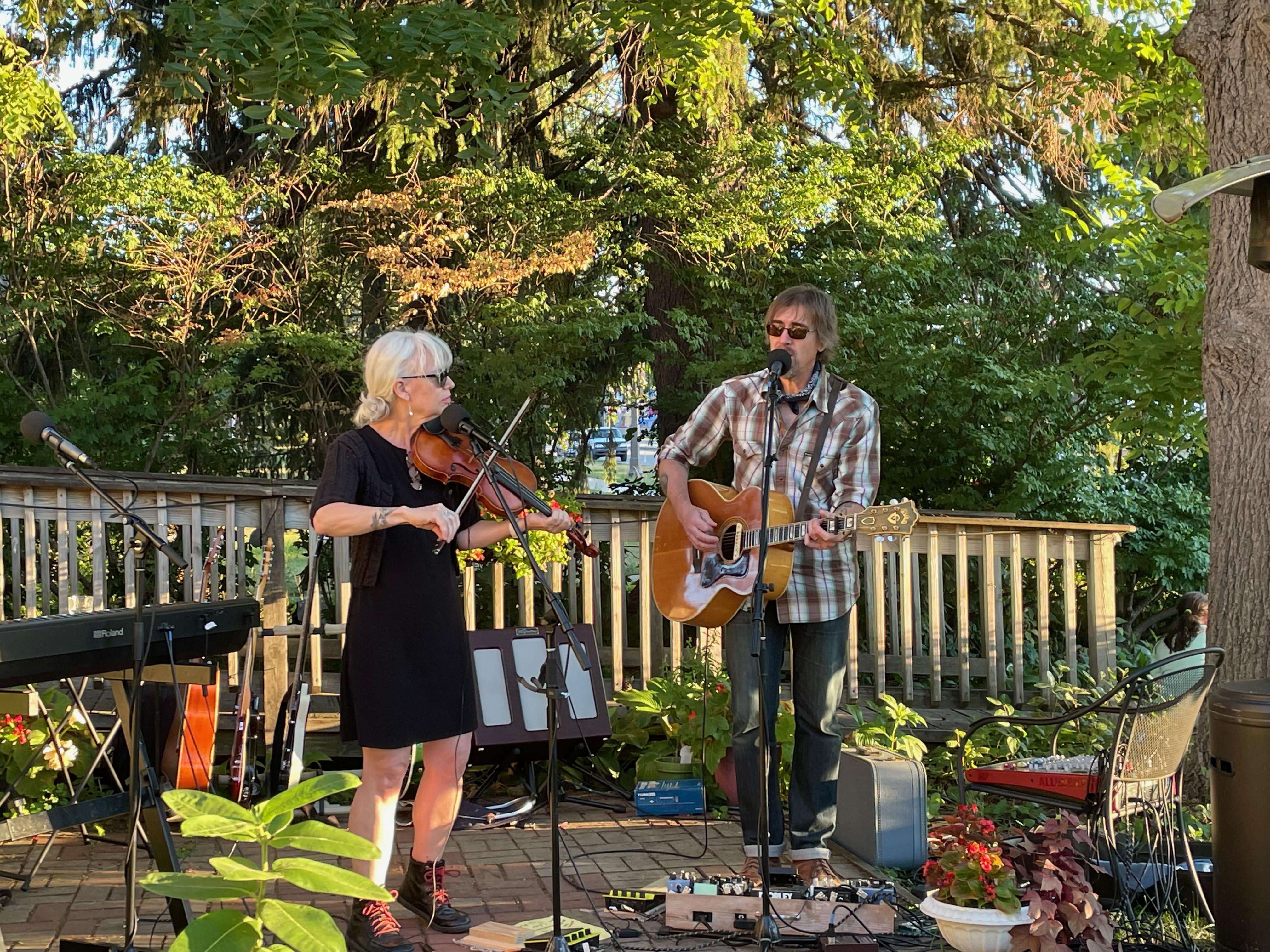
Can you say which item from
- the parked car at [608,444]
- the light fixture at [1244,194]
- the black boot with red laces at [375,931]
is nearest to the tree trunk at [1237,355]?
the light fixture at [1244,194]

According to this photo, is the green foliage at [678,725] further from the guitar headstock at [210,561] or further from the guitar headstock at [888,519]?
the guitar headstock at [210,561]

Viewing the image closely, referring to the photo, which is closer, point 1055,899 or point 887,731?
point 1055,899

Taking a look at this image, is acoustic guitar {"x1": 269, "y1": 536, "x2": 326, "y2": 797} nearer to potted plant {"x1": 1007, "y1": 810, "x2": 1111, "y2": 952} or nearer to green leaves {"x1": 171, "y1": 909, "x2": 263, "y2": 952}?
potted plant {"x1": 1007, "y1": 810, "x2": 1111, "y2": 952}

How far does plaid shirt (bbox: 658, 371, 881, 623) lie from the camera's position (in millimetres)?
4070

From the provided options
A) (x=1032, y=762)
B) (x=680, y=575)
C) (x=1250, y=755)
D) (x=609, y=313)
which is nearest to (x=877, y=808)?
(x=1032, y=762)

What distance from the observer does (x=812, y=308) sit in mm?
4094

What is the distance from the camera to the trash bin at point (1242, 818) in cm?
333

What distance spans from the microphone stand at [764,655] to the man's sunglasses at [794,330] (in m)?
0.24

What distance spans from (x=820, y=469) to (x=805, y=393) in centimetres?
27

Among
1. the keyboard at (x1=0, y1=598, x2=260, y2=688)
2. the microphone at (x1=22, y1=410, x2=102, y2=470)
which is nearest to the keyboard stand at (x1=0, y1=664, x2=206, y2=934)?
the keyboard at (x1=0, y1=598, x2=260, y2=688)

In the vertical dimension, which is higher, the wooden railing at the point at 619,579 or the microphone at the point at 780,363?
the microphone at the point at 780,363

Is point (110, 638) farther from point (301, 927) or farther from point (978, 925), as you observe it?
point (978, 925)

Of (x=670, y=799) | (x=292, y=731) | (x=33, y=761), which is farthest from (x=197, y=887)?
(x=33, y=761)

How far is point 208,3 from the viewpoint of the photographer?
583 cm
